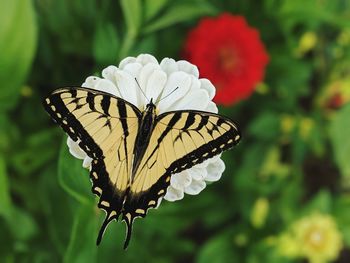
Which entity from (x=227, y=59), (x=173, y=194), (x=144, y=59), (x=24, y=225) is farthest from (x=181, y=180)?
(x=24, y=225)

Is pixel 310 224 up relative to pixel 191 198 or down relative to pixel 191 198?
down

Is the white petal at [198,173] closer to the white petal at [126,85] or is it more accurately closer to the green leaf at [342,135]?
the white petal at [126,85]

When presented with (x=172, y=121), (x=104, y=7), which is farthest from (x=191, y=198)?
(x=172, y=121)

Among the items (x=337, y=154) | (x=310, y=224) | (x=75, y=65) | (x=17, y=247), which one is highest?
(x=75, y=65)

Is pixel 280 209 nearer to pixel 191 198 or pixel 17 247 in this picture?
pixel 191 198

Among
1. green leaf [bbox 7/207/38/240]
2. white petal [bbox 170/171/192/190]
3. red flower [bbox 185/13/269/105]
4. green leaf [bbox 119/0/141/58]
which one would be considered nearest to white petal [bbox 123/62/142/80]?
white petal [bbox 170/171/192/190]
